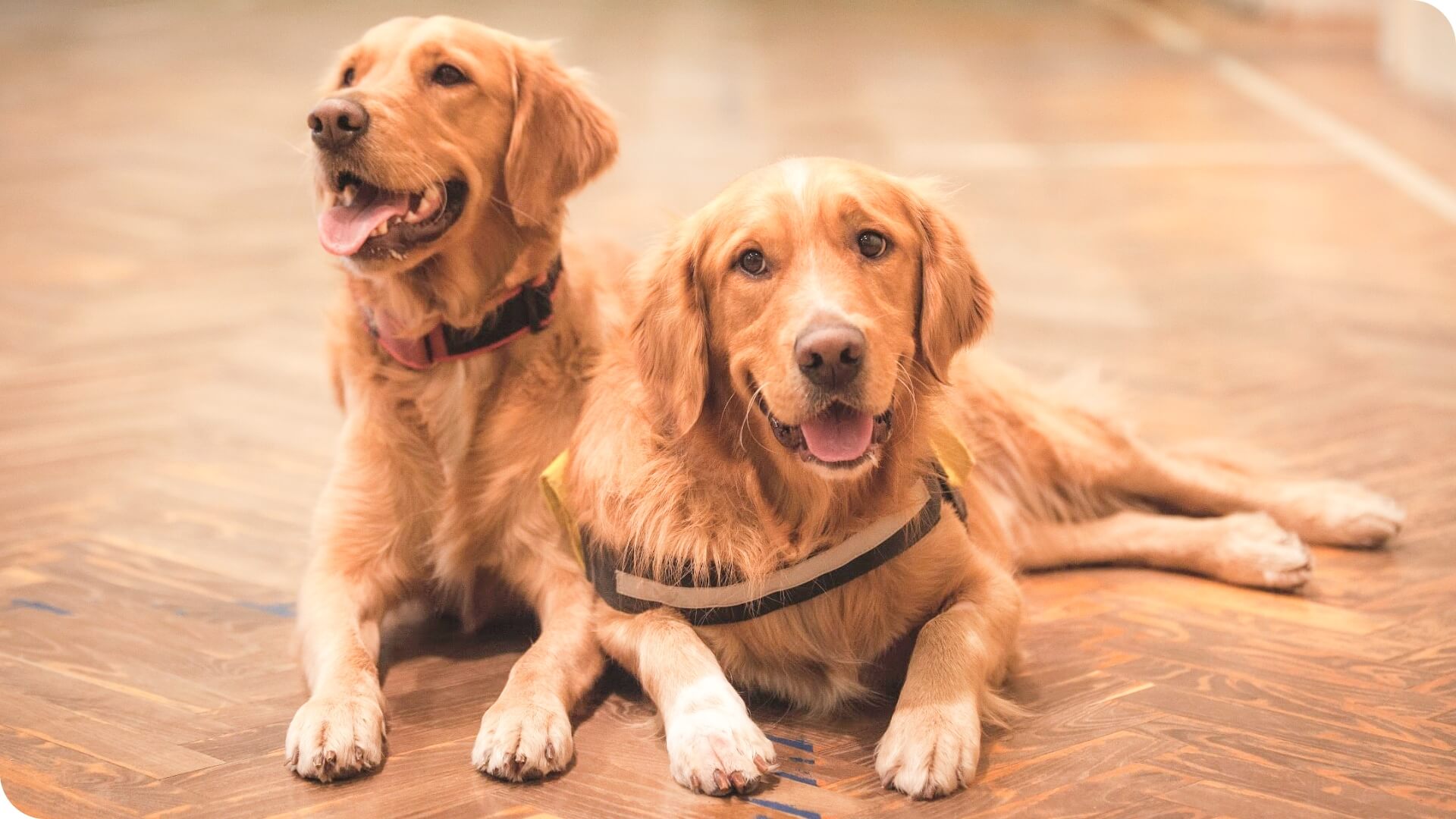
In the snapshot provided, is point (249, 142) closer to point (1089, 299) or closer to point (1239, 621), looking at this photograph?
point (1089, 299)

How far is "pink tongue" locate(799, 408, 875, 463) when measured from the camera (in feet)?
7.74

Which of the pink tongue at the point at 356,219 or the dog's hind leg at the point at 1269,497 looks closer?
the pink tongue at the point at 356,219

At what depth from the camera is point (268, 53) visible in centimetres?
1118

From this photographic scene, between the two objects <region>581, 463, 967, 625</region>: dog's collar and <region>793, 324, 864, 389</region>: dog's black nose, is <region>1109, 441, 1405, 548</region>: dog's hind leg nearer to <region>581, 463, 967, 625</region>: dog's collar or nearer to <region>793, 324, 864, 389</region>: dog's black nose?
<region>581, 463, 967, 625</region>: dog's collar

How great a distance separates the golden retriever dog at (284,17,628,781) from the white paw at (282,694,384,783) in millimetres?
298

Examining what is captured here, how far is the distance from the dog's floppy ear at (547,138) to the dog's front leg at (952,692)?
1.16m

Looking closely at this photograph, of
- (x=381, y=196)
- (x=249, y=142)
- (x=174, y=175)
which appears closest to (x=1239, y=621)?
(x=381, y=196)

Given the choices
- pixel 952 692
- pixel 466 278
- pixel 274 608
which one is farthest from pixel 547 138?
pixel 952 692

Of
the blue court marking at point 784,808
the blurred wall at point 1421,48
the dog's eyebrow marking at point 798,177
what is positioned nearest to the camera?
the blue court marking at point 784,808

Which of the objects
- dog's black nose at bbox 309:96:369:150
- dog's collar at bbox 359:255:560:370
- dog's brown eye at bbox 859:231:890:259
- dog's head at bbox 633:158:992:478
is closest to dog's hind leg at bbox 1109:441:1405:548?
dog's head at bbox 633:158:992:478

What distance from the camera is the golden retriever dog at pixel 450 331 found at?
279 cm

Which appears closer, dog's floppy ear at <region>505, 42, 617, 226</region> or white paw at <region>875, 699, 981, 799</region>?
white paw at <region>875, 699, 981, 799</region>

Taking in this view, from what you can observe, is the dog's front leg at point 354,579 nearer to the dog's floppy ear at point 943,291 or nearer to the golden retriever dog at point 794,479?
the golden retriever dog at point 794,479

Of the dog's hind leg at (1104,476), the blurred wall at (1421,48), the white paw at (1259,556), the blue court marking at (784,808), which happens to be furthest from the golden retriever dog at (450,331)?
the blurred wall at (1421,48)
